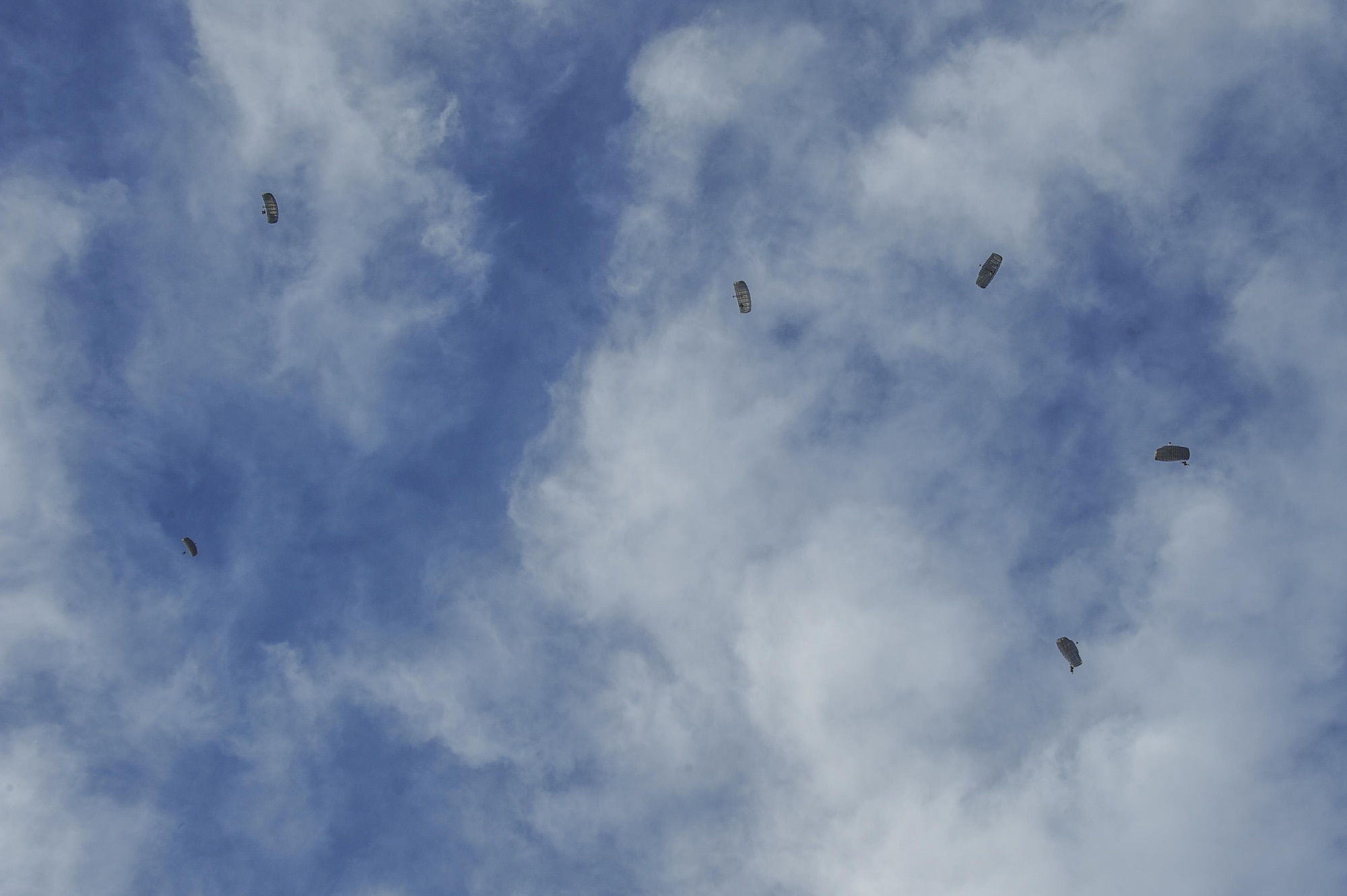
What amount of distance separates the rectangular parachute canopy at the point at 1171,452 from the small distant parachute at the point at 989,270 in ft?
99.2

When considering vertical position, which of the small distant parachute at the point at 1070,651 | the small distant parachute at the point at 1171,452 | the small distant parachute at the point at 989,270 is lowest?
the small distant parachute at the point at 1070,651

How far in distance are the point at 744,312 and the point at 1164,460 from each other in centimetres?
5638

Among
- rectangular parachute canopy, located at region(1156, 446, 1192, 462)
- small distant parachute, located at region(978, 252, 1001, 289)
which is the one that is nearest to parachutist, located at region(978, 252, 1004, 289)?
small distant parachute, located at region(978, 252, 1001, 289)

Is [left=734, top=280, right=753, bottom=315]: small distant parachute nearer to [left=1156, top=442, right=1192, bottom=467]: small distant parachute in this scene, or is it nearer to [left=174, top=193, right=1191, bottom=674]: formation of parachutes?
[left=174, top=193, right=1191, bottom=674]: formation of parachutes

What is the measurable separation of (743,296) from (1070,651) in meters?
62.3

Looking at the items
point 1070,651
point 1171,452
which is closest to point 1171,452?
point 1171,452

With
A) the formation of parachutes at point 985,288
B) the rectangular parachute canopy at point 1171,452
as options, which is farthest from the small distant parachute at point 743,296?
the rectangular parachute canopy at point 1171,452

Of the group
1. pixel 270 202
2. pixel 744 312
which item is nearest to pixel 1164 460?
pixel 744 312

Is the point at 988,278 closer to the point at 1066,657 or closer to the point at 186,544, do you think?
the point at 1066,657

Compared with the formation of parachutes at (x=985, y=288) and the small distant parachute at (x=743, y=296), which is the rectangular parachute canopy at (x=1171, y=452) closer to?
the formation of parachutes at (x=985, y=288)

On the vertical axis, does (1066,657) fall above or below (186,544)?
below

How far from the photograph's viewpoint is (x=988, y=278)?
124m

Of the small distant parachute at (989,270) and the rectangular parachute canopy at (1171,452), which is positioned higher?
the small distant parachute at (989,270)

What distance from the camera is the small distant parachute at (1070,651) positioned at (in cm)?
12656
